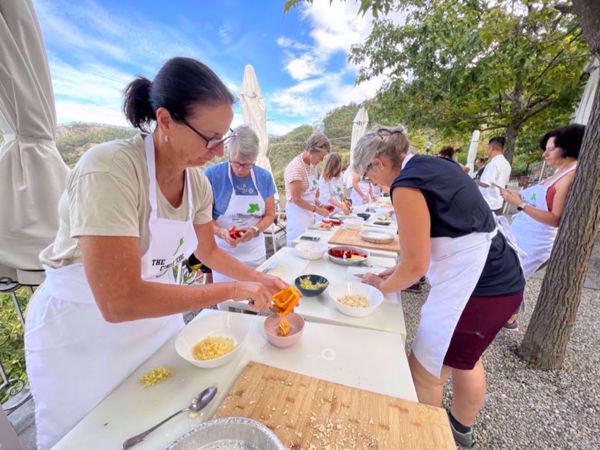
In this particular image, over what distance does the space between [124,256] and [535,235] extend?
3.74 meters

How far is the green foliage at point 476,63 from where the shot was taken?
4.57 m

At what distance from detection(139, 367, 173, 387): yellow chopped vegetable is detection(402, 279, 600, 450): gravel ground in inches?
87.0

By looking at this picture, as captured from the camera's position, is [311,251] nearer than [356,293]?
No

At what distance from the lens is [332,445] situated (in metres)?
0.71

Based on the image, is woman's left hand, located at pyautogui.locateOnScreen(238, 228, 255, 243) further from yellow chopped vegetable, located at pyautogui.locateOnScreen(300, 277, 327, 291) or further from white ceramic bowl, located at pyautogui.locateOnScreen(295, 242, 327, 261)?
yellow chopped vegetable, located at pyautogui.locateOnScreen(300, 277, 327, 291)

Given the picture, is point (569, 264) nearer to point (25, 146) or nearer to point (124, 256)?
point (124, 256)

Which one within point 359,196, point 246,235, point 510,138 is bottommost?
point 246,235

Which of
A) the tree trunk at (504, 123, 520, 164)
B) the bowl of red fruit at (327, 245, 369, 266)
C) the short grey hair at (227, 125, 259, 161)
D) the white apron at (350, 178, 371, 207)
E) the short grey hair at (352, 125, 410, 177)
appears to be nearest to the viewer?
the short grey hair at (352, 125, 410, 177)

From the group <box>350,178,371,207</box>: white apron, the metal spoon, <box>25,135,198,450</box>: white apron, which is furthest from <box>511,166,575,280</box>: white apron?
<box>25,135,198,450</box>: white apron

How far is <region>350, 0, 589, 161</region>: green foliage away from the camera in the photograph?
4574 mm

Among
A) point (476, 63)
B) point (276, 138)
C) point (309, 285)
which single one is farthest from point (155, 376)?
point (276, 138)

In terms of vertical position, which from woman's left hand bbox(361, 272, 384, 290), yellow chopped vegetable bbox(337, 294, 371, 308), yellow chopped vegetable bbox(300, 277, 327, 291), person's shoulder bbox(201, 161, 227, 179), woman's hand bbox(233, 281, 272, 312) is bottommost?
yellow chopped vegetable bbox(337, 294, 371, 308)

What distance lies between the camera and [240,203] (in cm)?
239

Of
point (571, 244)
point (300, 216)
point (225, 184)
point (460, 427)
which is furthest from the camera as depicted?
point (300, 216)
